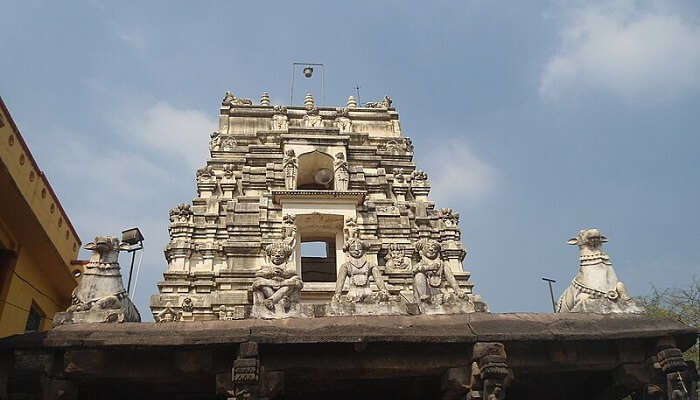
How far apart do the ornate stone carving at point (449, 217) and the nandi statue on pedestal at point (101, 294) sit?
32.0 feet

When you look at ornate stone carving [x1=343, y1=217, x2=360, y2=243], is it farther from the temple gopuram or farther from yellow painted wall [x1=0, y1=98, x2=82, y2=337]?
yellow painted wall [x1=0, y1=98, x2=82, y2=337]

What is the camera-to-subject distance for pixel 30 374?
268 inches

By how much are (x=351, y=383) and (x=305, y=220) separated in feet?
25.0

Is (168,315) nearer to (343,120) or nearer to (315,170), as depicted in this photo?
(315,170)

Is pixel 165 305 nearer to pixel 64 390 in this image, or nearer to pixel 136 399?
pixel 136 399

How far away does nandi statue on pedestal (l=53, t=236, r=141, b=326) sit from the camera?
755 cm

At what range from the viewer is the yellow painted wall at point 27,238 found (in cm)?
1150

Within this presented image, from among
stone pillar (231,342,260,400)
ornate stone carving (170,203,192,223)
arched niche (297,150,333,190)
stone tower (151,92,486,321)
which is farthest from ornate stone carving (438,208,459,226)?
stone pillar (231,342,260,400)

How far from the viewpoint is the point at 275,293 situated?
307 inches

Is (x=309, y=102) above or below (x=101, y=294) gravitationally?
above

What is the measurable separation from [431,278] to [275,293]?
91.3 inches

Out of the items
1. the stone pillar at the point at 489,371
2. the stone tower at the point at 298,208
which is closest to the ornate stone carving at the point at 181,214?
the stone tower at the point at 298,208

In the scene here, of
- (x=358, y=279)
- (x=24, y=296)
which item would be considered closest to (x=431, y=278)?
(x=358, y=279)

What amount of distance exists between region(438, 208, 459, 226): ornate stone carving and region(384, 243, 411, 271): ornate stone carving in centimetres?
169
